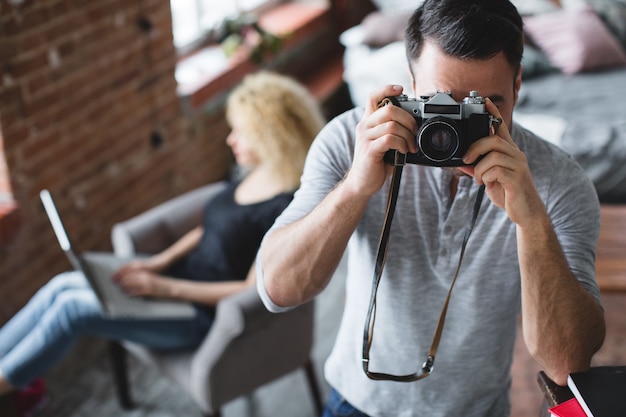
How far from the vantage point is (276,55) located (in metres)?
3.51

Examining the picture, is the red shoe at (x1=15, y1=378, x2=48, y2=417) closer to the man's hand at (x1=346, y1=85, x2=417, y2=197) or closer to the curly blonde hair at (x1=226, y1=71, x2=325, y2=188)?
the curly blonde hair at (x1=226, y1=71, x2=325, y2=188)

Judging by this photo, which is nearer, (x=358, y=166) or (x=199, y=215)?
(x=358, y=166)

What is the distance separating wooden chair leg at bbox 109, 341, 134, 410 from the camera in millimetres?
2180

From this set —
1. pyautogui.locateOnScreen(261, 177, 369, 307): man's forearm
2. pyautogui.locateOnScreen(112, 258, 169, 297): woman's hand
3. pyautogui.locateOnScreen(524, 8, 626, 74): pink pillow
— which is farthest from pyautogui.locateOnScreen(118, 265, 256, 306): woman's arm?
pyautogui.locateOnScreen(524, 8, 626, 74): pink pillow

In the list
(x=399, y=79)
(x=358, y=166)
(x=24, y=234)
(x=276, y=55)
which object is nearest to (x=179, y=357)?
(x=24, y=234)

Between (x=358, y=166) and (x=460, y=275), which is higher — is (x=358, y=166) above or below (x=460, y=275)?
above

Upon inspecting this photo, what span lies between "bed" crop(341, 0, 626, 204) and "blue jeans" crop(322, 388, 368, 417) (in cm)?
189

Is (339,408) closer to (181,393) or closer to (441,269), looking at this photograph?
(441,269)

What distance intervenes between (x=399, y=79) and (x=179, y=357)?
1.73 meters

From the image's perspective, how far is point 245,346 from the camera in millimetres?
1826

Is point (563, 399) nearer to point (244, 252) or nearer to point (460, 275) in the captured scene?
point (460, 275)

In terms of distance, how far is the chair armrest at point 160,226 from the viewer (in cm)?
213

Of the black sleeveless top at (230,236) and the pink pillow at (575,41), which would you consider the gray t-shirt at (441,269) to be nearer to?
the black sleeveless top at (230,236)

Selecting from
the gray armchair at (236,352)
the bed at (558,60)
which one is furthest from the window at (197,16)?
the gray armchair at (236,352)
